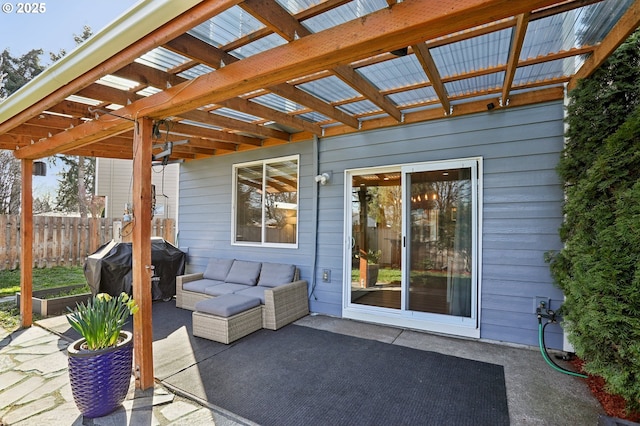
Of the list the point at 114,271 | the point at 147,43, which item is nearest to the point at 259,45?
the point at 147,43

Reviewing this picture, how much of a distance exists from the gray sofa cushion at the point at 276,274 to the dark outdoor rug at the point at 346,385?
46.8 inches

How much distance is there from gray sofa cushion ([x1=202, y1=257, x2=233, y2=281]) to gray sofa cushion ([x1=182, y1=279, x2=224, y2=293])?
16 centimetres

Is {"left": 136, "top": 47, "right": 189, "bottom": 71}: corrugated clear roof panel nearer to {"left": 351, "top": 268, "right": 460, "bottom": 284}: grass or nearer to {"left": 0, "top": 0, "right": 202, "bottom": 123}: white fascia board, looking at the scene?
{"left": 0, "top": 0, "right": 202, "bottom": 123}: white fascia board

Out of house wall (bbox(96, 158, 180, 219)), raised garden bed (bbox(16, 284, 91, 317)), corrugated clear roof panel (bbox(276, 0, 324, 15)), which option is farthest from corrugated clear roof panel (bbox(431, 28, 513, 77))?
house wall (bbox(96, 158, 180, 219))

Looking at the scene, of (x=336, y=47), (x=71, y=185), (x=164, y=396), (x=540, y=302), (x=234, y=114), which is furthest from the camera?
(x=71, y=185)

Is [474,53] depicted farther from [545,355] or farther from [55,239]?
[55,239]

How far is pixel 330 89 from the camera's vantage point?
10.7 ft

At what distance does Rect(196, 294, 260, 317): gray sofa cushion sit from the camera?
3639 mm

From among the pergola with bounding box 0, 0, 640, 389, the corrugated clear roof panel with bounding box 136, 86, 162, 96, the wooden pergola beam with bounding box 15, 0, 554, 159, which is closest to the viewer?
the wooden pergola beam with bounding box 15, 0, 554, 159

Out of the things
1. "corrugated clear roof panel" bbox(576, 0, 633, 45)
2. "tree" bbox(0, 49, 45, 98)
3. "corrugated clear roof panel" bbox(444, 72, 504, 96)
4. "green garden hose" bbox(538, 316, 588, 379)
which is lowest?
"green garden hose" bbox(538, 316, 588, 379)

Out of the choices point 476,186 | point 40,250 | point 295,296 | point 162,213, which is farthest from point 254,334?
point 162,213

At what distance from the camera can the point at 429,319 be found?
395cm

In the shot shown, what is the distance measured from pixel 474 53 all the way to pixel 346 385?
3043 mm

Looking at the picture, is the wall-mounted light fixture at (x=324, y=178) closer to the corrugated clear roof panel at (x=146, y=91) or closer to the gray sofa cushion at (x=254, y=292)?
the gray sofa cushion at (x=254, y=292)
